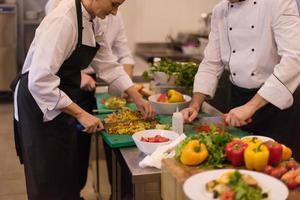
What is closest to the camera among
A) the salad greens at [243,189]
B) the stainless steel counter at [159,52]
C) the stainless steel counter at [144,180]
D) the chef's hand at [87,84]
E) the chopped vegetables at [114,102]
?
the salad greens at [243,189]

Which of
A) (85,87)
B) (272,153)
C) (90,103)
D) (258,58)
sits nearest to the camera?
(272,153)

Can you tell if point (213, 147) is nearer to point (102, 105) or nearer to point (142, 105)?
point (142, 105)

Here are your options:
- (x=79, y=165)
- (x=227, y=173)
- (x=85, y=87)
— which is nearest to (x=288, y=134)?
(x=227, y=173)

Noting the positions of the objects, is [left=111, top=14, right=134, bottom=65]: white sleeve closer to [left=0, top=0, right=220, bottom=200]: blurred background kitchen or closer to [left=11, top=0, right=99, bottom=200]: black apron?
[left=11, top=0, right=99, bottom=200]: black apron

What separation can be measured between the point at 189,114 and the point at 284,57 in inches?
19.3

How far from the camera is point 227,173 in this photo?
3.75 feet

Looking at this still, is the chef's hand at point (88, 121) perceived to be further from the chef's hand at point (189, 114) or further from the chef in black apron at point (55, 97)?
the chef's hand at point (189, 114)

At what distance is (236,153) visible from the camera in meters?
1.30

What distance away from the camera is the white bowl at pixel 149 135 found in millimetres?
1553

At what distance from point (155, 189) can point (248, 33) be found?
33.7 inches

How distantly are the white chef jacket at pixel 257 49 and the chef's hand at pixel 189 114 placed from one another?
0.14 meters

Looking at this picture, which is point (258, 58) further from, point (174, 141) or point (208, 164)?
point (208, 164)

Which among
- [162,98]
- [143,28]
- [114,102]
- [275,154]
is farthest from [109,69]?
[143,28]

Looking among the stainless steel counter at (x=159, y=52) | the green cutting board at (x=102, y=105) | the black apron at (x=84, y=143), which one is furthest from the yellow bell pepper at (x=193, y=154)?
the stainless steel counter at (x=159, y=52)
